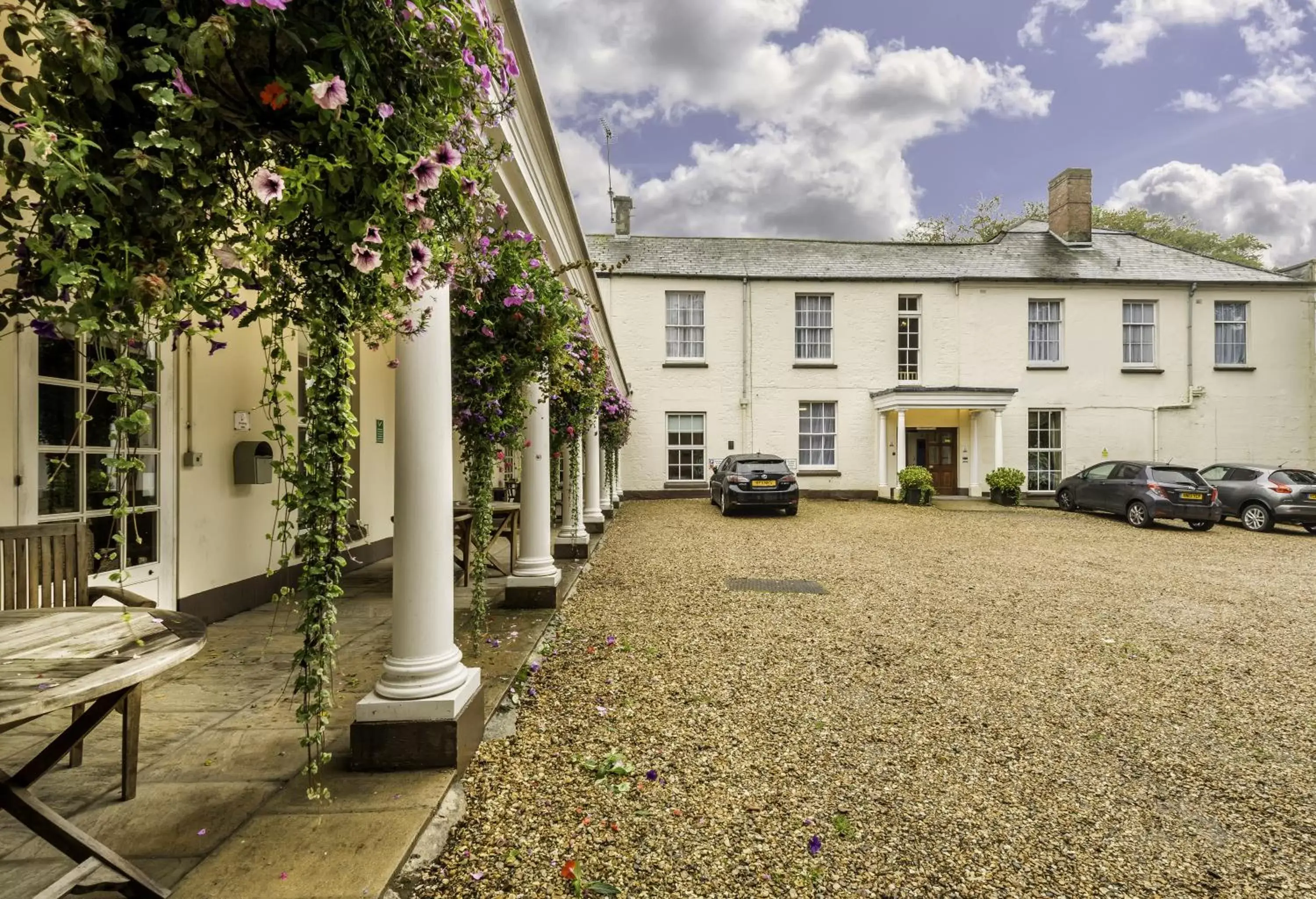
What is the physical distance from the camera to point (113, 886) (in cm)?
164

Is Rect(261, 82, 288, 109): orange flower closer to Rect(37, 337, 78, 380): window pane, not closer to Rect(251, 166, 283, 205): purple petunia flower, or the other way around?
Rect(251, 166, 283, 205): purple petunia flower

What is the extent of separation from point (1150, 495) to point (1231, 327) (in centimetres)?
975

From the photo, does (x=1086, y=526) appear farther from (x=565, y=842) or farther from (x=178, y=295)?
(x=178, y=295)

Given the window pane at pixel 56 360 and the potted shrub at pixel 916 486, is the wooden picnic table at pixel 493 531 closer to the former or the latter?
the window pane at pixel 56 360

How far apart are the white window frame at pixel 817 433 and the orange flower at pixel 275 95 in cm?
1654

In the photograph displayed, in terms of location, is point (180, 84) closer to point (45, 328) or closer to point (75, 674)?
point (45, 328)

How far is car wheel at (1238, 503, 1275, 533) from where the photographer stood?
1155cm

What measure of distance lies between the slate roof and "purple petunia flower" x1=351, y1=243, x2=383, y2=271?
15.8 metres

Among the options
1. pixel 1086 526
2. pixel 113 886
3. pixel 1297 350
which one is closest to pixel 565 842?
pixel 113 886

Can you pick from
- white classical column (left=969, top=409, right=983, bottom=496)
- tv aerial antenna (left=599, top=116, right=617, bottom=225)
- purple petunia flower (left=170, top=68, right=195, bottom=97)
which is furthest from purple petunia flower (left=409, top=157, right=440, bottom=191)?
white classical column (left=969, top=409, right=983, bottom=496)

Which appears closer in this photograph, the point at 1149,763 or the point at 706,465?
the point at 1149,763

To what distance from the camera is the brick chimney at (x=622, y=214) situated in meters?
18.5

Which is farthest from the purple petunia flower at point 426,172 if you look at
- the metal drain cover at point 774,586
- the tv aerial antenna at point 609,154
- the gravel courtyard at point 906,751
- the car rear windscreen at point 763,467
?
the tv aerial antenna at point 609,154

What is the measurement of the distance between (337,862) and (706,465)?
15535 millimetres
